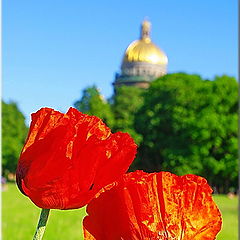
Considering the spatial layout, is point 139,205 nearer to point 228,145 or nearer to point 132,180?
point 132,180

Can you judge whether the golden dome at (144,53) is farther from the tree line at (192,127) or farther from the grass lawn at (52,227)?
the grass lawn at (52,227)

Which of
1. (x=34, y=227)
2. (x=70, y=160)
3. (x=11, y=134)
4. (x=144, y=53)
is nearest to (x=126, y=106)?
(x=11, y=134)

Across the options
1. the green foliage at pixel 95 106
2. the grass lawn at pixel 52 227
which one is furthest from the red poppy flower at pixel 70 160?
the green foliage at pixel 95 106

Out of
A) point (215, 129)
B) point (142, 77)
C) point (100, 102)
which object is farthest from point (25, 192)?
point (142, 77)

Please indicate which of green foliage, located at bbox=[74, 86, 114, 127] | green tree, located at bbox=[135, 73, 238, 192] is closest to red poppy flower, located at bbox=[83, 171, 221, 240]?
green tree, located at bbox=[135, 73, 238, 192]

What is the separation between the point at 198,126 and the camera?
22.8 metres

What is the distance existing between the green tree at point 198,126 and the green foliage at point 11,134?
8188 mm

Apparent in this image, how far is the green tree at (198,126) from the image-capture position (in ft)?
75.3

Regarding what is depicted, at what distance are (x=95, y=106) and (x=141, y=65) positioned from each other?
22.5m

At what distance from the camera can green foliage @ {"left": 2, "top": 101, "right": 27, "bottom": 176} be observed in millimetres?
30406

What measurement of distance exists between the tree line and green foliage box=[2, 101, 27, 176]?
6.80 meters

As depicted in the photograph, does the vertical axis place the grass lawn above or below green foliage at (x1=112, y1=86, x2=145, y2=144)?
below

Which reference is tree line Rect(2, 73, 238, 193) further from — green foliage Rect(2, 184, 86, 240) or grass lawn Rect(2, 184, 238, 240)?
green foliage Rect(2, 184, 86, 240)

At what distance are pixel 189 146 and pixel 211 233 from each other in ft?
75.5
